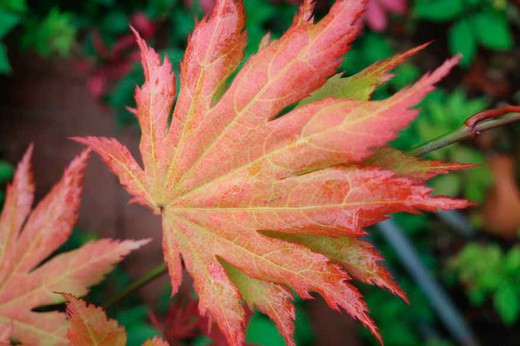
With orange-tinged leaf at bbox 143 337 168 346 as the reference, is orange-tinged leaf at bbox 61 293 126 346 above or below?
above

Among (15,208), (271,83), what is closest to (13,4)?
(15,208)

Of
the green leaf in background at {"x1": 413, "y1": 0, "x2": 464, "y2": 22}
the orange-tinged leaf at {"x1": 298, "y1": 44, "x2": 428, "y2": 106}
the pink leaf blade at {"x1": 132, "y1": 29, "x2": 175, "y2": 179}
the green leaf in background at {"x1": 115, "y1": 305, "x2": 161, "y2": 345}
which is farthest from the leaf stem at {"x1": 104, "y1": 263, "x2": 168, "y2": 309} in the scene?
the green leaf in background at {"x1": 413, "y1": 0, "x2": 464, "y2": 22}

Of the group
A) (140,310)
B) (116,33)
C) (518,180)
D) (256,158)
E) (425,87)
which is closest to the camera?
(425,87)

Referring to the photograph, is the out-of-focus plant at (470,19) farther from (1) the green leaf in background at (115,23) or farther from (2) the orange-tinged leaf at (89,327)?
(2) the orange-tinged leaf at (89,327)

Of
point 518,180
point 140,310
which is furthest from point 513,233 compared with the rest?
point 140,310

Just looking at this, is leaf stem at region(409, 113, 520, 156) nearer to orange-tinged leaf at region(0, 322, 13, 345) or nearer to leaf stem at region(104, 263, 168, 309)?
leaf stem at region(104, 263, 168, 309)

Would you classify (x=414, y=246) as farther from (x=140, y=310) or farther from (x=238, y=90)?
(x=238, y=90)
